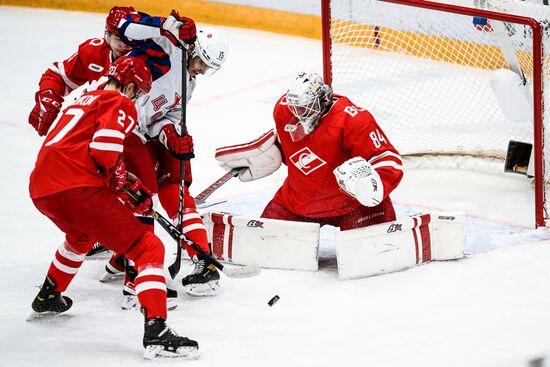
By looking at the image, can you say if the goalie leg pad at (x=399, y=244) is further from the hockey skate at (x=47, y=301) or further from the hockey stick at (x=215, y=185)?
the hockey skate at (x=47, y=301)

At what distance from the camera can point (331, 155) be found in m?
4.06

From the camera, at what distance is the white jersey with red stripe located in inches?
156

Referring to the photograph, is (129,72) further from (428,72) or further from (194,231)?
(428,72)

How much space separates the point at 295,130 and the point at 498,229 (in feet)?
3.40

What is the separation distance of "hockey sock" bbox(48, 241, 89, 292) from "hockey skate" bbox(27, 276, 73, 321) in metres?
0.02

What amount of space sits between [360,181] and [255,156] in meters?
0.71

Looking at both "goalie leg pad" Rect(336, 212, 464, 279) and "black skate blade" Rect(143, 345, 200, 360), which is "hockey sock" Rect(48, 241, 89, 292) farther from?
"goalie leg pad" Rect(336, 212, 464, 279)

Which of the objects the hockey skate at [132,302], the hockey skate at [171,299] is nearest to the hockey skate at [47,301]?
the hockey skate at [132,302]

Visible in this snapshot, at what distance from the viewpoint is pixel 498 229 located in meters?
4.52

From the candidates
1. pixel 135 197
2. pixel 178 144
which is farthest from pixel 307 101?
pixel 135 197

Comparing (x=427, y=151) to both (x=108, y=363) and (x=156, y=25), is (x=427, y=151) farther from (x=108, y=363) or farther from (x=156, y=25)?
(x=108, y=363)

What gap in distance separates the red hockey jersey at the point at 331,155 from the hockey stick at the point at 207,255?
0.41 m

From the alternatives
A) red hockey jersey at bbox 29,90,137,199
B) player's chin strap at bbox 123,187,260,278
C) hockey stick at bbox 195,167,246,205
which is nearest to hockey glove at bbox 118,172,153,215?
player's chin strap at bbox 123,187,260,278

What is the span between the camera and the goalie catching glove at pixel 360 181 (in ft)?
12.5
